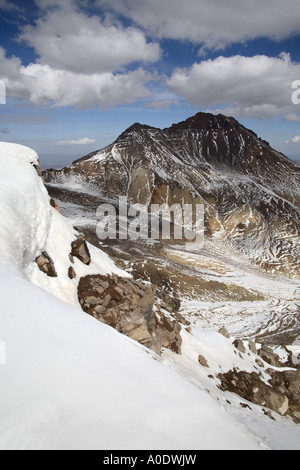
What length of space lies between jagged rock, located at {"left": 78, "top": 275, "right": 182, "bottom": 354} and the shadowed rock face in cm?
9280

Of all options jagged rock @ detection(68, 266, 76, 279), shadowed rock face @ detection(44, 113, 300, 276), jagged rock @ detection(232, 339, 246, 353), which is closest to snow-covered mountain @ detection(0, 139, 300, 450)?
jagged rock @ detection(68, 266, 76, 279)

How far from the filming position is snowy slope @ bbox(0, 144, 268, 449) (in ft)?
13.5

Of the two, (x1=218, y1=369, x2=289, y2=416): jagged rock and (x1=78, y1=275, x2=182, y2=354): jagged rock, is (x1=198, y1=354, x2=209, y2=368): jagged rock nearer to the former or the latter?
(x1=218, y1=369, x2=289, y2=416): jagged rock

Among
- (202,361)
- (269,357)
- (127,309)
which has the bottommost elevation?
(269,357)

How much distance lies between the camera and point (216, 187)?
15600 cm

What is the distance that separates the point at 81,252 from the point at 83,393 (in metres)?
14.1

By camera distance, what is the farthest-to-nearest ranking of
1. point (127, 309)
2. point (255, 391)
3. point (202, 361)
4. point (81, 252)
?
point (202, 361) → point (255, 391) → point (81, 252) → point (127, 309)

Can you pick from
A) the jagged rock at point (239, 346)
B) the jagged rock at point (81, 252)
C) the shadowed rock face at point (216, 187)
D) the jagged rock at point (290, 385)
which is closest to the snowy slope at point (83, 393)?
the jagged rock at point (81, 252)

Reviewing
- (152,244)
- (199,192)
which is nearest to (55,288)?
(152,244)

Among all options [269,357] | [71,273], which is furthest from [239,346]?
[71,273]

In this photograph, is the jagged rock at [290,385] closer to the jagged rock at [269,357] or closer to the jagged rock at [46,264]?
the jagged rock at [269,357]

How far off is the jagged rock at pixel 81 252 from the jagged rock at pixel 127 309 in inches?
58.0

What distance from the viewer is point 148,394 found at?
5.86 m

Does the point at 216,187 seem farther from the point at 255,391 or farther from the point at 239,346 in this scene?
the point at 255,391
